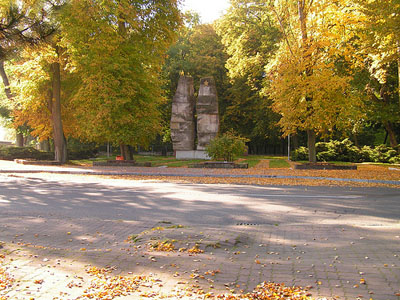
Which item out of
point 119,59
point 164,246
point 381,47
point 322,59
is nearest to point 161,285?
point 164,246

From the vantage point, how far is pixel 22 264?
15.8 ft

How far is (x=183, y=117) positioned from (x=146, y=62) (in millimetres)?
10122

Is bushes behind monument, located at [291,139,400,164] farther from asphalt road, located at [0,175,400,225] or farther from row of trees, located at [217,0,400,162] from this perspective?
asphalt road, located at [0,175,400,225]

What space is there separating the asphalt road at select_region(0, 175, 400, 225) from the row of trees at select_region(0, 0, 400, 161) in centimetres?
699

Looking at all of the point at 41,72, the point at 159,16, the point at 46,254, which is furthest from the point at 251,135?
the point at 46,254

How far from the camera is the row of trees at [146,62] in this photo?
57.0 ft

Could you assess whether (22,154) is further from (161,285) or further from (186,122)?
(161,285)

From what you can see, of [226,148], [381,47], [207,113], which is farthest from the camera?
[207,113]

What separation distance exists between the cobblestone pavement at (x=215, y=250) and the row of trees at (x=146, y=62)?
1003 centimetres

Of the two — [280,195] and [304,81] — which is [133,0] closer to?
[304,81]

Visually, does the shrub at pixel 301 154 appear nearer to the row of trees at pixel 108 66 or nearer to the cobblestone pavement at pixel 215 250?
the row of trees at pixel 108 66

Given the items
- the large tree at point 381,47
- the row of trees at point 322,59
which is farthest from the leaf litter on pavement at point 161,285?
the row of trees at point 322,59

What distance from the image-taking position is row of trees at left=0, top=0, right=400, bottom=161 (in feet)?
57.0

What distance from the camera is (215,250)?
5.61 metres
